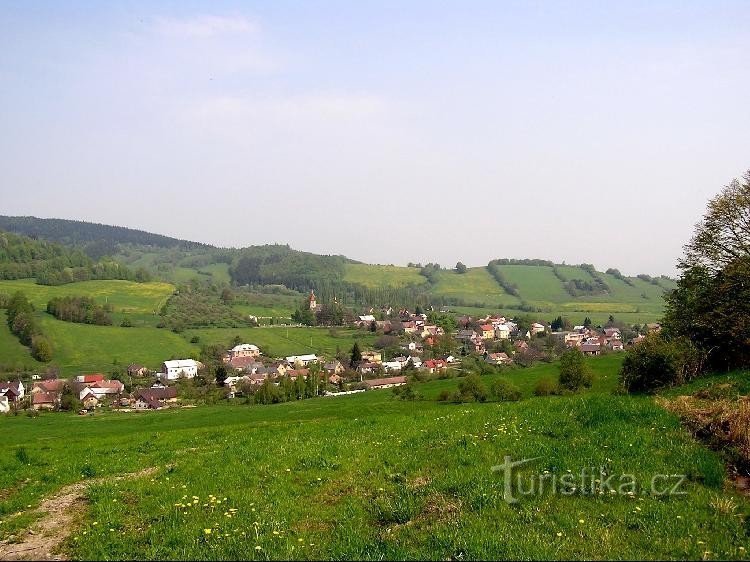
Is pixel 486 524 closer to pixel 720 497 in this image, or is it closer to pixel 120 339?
pixel 720 497

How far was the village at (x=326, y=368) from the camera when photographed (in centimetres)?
10375

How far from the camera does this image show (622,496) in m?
9.97

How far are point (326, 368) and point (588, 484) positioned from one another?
12107 cm

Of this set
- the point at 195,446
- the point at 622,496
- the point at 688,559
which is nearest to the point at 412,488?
the point at 622,496

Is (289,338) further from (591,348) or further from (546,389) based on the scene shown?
(546,389)

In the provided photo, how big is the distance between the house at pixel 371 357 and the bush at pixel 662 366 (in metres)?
118

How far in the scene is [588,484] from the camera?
10.6 metres

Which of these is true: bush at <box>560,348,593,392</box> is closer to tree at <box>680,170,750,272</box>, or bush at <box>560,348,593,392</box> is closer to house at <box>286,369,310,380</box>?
tree at <box>680,170,750,272</box>

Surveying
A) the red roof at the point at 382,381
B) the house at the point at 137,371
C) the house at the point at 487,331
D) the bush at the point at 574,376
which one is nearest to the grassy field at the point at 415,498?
the bush at the point at 574,376

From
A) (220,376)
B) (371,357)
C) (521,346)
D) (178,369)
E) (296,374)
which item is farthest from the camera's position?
(371,357)

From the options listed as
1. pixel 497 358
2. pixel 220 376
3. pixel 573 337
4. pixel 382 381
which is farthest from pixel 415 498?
pixel 573 337

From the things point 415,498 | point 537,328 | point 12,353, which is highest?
point 415,498

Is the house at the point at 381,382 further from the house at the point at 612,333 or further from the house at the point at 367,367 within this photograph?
the house at the point at 612,333

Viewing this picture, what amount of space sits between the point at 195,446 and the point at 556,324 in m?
176
